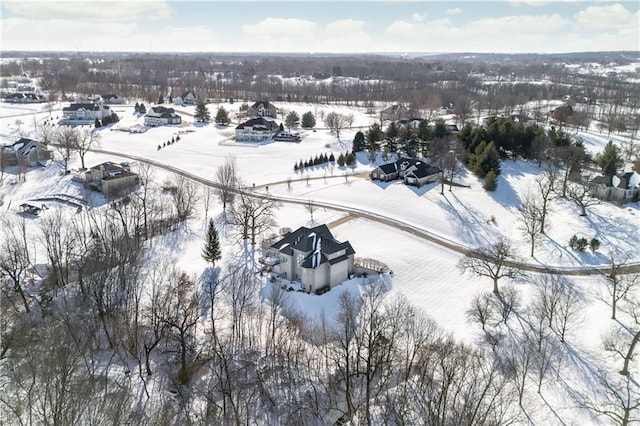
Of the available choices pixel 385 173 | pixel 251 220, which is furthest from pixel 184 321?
pixel 385 173

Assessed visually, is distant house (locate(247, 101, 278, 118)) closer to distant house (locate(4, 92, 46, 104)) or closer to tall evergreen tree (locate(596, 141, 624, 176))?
distant house (locate(4, 92, 46, 104))

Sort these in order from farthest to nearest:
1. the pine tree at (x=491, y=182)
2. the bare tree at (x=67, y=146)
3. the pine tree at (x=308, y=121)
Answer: the pine tree at (x=308, y=121)
the bare tree at (x=67, y=146)
the pine tree at (x=491, y=182)

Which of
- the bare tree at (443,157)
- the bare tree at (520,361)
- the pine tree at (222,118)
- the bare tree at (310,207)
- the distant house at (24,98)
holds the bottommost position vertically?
the bare tree at (520,361)

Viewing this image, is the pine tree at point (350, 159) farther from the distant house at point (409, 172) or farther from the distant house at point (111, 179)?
the distant house at point (111, 179)

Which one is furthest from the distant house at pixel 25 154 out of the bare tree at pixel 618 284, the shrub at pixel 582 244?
the bare tree at pixel 618 284

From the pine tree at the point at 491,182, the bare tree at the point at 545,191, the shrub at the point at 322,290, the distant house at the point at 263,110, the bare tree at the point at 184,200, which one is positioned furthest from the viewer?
the distant house at the point at 263,110

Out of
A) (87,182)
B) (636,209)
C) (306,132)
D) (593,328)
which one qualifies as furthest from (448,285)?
(306,132)

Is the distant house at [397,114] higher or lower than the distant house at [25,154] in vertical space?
higher

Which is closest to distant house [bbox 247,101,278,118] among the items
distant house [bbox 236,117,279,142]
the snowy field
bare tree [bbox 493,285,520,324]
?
distant house [bbox 236,117,279,142]
